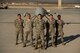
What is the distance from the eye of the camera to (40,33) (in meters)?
13.6

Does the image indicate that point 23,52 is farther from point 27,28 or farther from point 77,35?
point 77,35

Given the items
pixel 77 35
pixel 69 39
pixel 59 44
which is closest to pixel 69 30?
pixel 77 35

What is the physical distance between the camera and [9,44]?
49.1 ft

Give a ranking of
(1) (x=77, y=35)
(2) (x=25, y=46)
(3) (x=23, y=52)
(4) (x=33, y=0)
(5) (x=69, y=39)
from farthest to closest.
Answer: (4) (x=33, y=0), (1) (x=77, y=35), (5) (x=69, y=39), (2) (x=25, y=46), (3) (x=23, y=52)

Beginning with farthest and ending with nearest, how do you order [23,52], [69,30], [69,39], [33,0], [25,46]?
[33,0], [69,30], [69,39], [25,46], [23,52]

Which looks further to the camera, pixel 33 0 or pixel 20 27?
pixel 33 0

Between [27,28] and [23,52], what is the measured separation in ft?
3.94

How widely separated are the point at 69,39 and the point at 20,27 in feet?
10.3

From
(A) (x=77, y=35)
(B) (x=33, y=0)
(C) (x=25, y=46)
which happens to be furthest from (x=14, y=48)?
(B) (x=33, y=0)

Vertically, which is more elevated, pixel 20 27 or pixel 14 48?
pixel 20 27

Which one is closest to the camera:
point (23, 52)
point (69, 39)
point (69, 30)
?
point (23, 52)

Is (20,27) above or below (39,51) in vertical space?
above

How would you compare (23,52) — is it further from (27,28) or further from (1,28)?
(1,28)

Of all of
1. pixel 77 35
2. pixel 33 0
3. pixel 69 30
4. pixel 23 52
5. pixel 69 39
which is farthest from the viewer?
pixel 33 0
